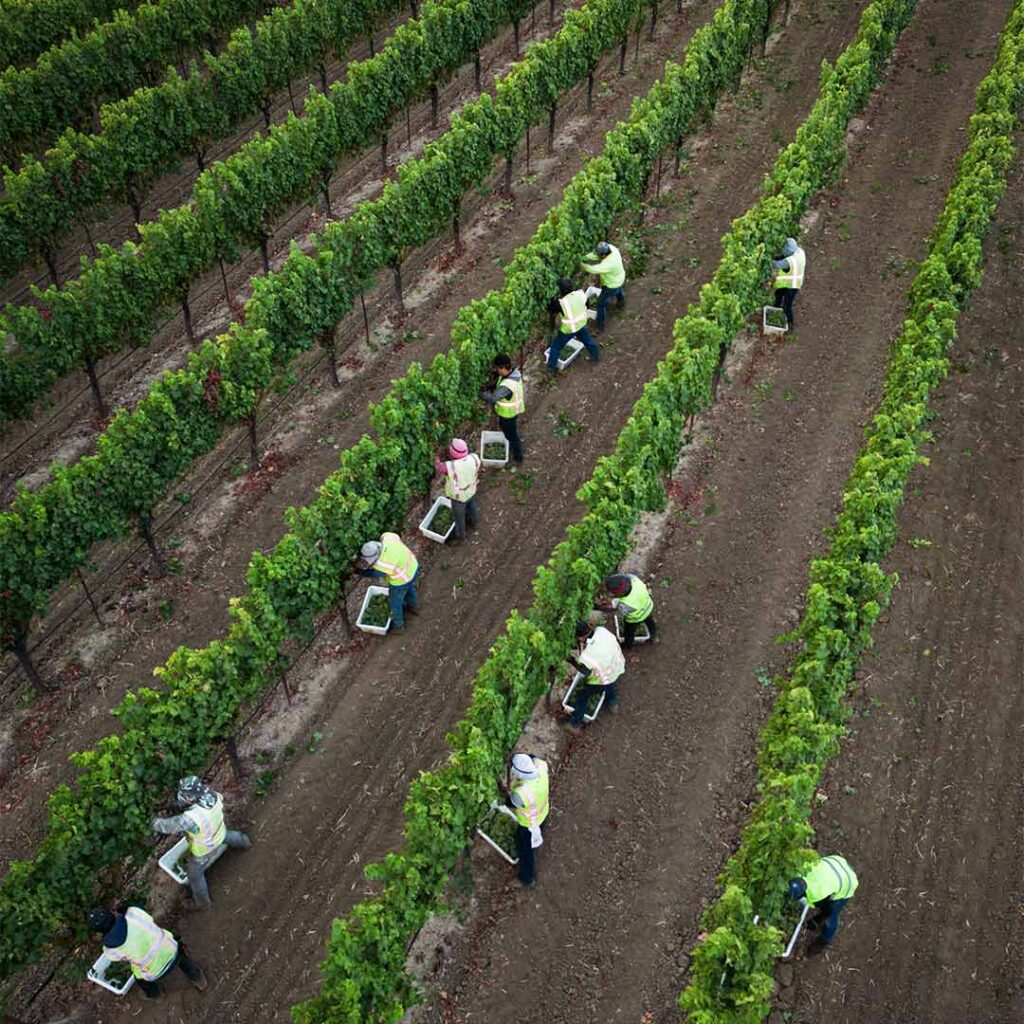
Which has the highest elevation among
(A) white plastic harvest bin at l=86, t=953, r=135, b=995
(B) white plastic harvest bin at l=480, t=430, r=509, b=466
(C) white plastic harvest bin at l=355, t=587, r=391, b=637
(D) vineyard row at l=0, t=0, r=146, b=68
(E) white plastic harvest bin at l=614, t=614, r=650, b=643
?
(D) vineyard row at l=0, t=0, r=146, b=68

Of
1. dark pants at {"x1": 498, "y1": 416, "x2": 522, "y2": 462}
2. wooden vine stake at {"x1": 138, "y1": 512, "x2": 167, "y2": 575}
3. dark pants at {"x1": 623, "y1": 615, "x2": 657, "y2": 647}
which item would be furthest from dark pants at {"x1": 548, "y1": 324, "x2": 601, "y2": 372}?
wooden vine stake at {"x1": 138, "y1": 512, "x2": 167, "y2": 575}

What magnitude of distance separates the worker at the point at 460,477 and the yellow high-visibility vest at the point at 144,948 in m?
7.08

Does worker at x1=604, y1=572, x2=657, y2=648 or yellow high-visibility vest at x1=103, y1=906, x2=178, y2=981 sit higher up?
worker at x1=604, y1=572, x2=657, y2=648

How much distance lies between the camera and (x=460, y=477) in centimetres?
1484

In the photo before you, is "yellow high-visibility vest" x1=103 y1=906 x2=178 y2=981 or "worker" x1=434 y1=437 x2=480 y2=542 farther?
"worker" x1=434 y1=437 x2=480 y2=542

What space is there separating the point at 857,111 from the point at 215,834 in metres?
23.4

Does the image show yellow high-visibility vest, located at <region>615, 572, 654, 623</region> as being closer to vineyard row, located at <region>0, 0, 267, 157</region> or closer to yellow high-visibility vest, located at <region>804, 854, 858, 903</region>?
yellow high-visibility vest, located at <region>804, 854, 858, 903</region>

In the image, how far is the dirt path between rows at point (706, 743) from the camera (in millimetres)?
11180

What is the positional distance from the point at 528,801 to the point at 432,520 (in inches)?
241

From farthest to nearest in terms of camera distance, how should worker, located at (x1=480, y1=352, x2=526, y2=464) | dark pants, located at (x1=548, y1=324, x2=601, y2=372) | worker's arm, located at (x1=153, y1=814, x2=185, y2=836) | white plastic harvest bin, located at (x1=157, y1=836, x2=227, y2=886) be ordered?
dark pants, located at (x1=548, y1=324, x2=601, y2=372) < worker, located at (x1=480, y1=352, x2=526, y2=464) < white plastic harvest bin, located at (x1=157, y1=836, x2=227, y2=886) < worker's arm, located at (x1=153, y1=814, x2=185, y2=836)

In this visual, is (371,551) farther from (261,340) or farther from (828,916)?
(828,916)

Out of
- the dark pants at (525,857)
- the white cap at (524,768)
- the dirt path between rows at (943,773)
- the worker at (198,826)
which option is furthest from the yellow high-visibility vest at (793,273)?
the worker at (198,826)

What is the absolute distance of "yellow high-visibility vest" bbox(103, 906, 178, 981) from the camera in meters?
10.2

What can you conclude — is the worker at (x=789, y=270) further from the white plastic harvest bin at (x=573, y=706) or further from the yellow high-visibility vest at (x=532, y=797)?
the yellow high-visibility vest at (x=532, y=797)
